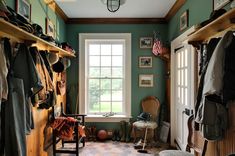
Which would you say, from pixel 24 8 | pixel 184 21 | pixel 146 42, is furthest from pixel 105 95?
pixel 24 8

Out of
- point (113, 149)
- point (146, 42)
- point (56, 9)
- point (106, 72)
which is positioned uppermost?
point (56, 9)

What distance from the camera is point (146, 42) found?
4.96 metres

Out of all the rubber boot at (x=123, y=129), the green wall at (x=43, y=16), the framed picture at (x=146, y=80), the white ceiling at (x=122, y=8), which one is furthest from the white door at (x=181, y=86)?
the green wall at (x=43, y=16)

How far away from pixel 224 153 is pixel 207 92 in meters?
0.69

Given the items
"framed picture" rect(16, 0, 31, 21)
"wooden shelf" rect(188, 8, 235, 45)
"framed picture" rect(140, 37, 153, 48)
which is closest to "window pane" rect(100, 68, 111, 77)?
"framed picture" rect(140, 37, 153, 48)

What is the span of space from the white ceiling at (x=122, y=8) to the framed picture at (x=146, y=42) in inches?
18.6

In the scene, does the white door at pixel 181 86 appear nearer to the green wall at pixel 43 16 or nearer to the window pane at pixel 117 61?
the window pane at pixel 117 61

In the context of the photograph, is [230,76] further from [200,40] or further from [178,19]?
[178,19]

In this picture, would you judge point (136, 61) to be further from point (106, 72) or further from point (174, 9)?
point (174, 9)

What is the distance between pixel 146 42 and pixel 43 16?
7.54 feet

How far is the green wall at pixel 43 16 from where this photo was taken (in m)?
3.11

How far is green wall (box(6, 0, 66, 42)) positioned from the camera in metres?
3.11

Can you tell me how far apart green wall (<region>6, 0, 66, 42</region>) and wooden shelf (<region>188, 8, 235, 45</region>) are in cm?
201

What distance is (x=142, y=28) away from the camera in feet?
16.3
